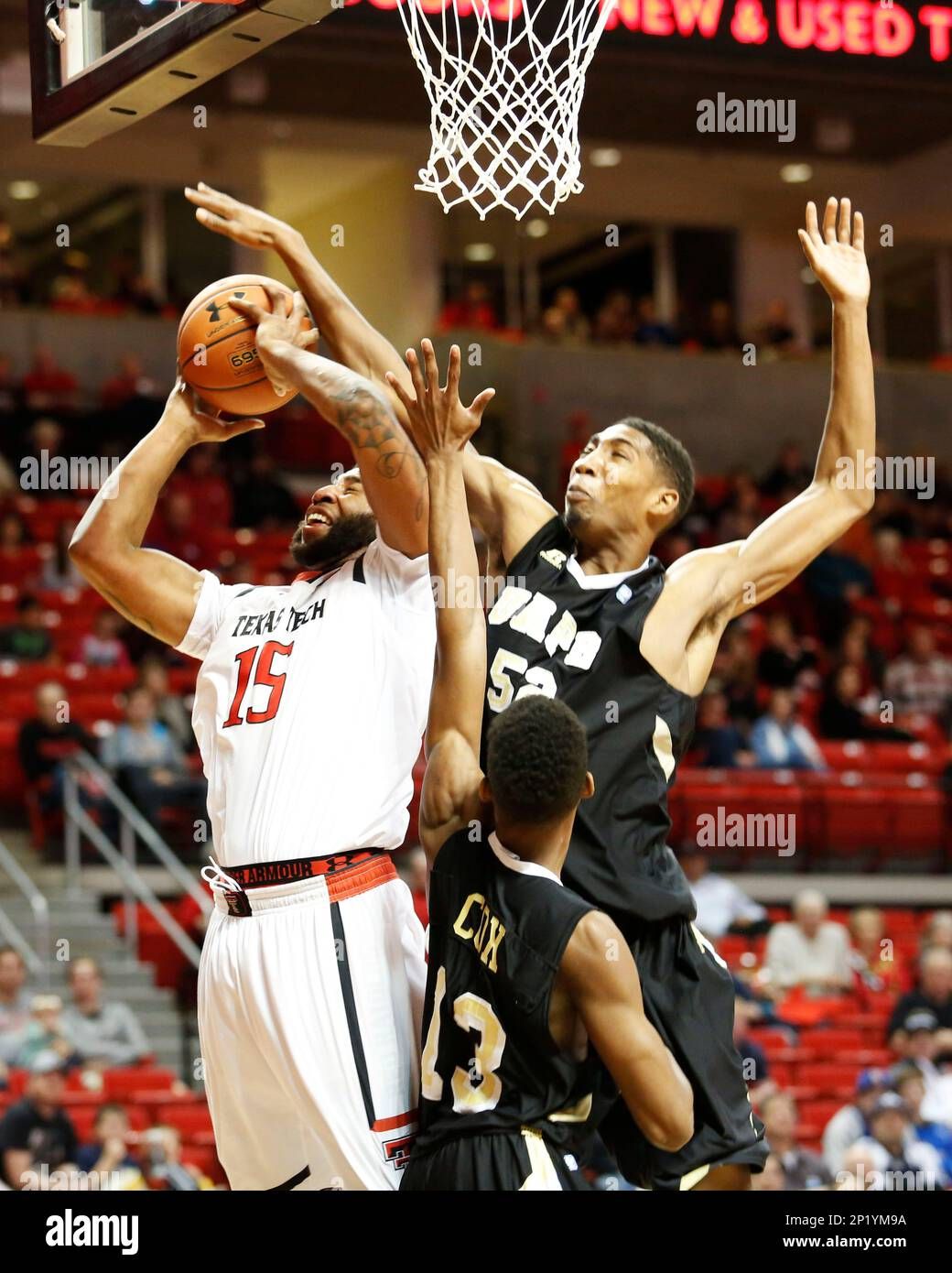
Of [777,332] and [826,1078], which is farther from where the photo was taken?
[777,332]

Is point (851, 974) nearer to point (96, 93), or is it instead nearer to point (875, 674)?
point (875, 674)

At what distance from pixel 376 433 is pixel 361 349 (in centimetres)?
56

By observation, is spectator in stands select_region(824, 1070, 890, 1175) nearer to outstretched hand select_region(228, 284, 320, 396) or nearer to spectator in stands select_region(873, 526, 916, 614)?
outstretched hand select_region(228, 284, 320, 396)

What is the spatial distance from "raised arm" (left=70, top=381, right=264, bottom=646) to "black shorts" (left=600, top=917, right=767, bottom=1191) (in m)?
1.23

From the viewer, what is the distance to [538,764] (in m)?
3.57

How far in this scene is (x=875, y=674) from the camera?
13.9 meters

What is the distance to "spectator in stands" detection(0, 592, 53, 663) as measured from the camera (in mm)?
Result: 11758

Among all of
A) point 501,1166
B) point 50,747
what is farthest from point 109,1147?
point 501,1166

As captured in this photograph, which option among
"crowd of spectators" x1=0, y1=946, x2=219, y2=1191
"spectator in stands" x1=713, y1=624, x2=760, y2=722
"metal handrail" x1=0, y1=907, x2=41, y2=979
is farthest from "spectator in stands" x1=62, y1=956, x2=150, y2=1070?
"spectator in stands" x1=713, y1=624, x2=760, y2=722

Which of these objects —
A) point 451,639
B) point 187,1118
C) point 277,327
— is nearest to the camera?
point 451,639

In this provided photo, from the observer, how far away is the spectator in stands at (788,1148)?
830 cm

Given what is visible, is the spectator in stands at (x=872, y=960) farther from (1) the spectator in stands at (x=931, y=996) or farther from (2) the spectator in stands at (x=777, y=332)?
(2) the spectator in stands at (x=777, y=332)

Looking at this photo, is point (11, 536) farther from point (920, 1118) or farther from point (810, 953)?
point (920, 1118)
